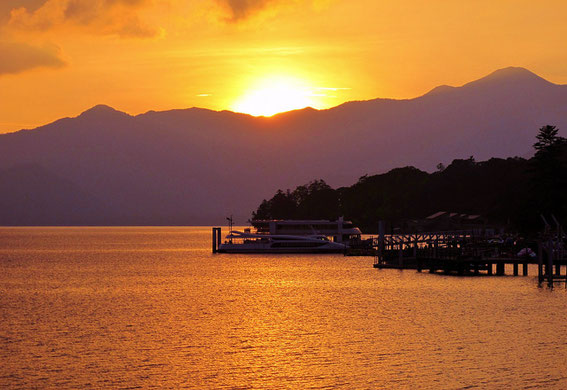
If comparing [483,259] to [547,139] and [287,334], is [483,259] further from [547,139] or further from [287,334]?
[547,139]

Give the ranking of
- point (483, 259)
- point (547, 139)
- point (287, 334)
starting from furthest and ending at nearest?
1. point (547, 139)
2. point (483, 259)
3. point (287, 334)

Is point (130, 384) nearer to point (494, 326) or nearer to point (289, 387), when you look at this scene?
point (289, 387)

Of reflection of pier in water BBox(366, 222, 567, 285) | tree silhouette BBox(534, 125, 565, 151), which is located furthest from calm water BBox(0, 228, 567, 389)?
tree silhouette BBox(534, 125, 565, 151)

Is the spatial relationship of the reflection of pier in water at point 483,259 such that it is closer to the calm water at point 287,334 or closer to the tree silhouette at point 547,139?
the calm water at point 287,334

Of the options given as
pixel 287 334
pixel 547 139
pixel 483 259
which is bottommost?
pixel 287 334

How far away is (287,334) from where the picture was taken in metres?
68.6

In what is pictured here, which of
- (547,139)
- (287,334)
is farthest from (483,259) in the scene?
(547,139)

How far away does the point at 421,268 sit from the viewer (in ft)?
442

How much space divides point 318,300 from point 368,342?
32716 mm

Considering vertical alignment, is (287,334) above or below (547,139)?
below

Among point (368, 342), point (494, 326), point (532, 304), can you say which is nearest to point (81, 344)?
point (368, 342)

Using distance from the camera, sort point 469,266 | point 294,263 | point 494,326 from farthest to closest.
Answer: point 294,263 < point 469,266 < point 494,326

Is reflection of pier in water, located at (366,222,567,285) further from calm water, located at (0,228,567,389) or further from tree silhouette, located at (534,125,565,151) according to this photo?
tree silhouette, located at (534,125,565,151)

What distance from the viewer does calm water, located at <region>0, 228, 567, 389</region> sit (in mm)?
52375
